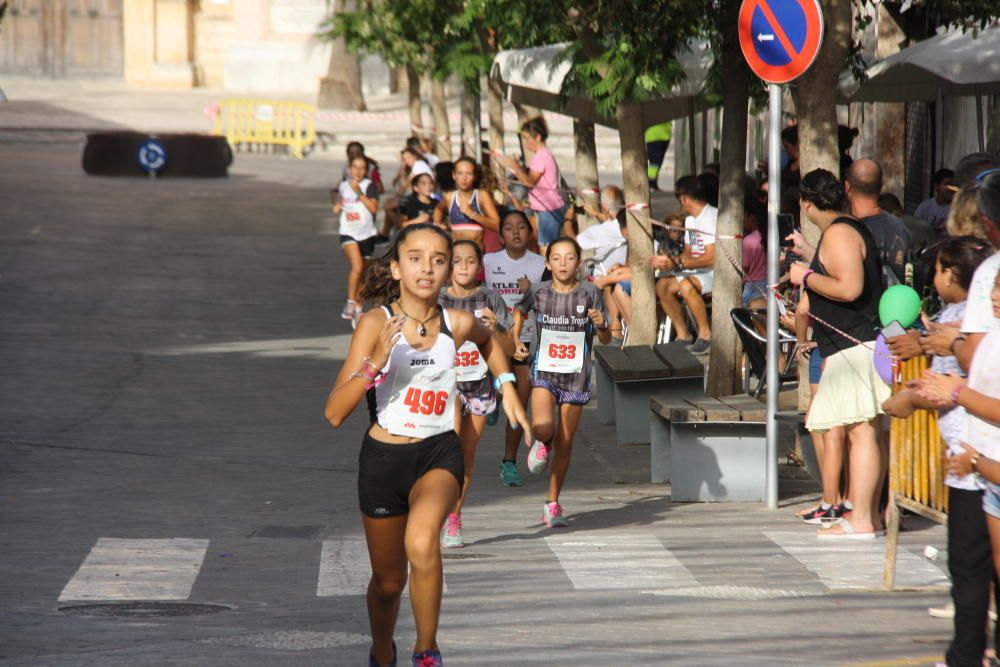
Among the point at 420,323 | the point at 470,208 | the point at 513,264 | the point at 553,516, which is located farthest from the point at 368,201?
the point at 420,323

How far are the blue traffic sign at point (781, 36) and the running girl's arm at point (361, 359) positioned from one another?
4605 mm

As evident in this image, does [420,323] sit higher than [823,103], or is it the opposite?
[823,103]

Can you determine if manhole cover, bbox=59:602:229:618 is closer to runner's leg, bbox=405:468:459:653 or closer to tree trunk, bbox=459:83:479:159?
runner's leg, bbox=405:468:459:653

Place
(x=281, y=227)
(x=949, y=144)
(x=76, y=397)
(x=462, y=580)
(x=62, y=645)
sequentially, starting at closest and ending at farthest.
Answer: (x=62, y=645)
(x=462, y=580)
(x=76, y=397)
(x=949, y=144)
(x=281, y=227)

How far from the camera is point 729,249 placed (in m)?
13.1

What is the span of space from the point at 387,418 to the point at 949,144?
52.7 ft

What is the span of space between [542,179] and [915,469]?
11.8 metres

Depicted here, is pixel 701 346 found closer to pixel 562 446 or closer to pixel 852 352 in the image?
pixel 562 446

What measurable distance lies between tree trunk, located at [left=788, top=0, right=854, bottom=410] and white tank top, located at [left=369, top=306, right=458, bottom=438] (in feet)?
17.1

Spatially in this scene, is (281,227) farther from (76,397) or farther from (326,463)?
(326,463)

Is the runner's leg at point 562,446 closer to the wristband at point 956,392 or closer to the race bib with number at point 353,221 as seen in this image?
the wristband at point 956,392

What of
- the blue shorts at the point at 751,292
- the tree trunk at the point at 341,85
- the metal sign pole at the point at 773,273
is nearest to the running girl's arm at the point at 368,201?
the blue shorts at the point at 751,292

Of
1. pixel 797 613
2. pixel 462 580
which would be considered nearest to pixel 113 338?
pixel 462 580

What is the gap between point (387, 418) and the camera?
6676 mm
